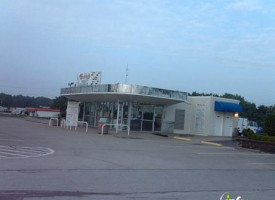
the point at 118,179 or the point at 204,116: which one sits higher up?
the point at 204,116

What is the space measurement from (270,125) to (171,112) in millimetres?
12667

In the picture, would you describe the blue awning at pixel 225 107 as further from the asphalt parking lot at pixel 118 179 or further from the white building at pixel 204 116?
the asphalt parking lot at pixel 118 179

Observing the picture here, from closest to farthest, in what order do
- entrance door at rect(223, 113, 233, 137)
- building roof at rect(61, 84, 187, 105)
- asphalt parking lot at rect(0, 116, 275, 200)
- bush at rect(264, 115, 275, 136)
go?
asphalt parking lot at rect(0, 116, 275, 200), bush at rect(264, 115, 275, 136), building roof at rect(61, 84, 187, 105), entrance door at rect(223, 113, 233, 137)

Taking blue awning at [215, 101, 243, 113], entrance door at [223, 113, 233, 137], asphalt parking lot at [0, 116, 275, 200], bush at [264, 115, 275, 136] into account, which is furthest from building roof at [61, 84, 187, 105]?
asphalt parking lot at [0, 116, 275, 200]

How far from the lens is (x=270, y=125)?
3039 centimetres

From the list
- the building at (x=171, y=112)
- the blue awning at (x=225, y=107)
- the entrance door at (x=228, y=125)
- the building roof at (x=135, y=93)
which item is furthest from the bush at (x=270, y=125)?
the entrance door at (x=228, y=125)

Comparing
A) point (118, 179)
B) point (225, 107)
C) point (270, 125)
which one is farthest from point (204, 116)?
point (118, 179)

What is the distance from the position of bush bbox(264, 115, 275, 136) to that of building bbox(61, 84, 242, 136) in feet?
27.7

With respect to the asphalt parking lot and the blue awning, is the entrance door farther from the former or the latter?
the asphalt parking lot

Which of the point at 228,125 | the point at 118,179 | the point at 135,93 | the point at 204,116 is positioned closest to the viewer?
the point at 118,179

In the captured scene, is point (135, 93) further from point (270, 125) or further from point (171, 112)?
point (270, 125)

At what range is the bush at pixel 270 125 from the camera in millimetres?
30156

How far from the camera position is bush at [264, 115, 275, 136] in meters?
30.2

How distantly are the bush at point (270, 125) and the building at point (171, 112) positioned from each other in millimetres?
8429
